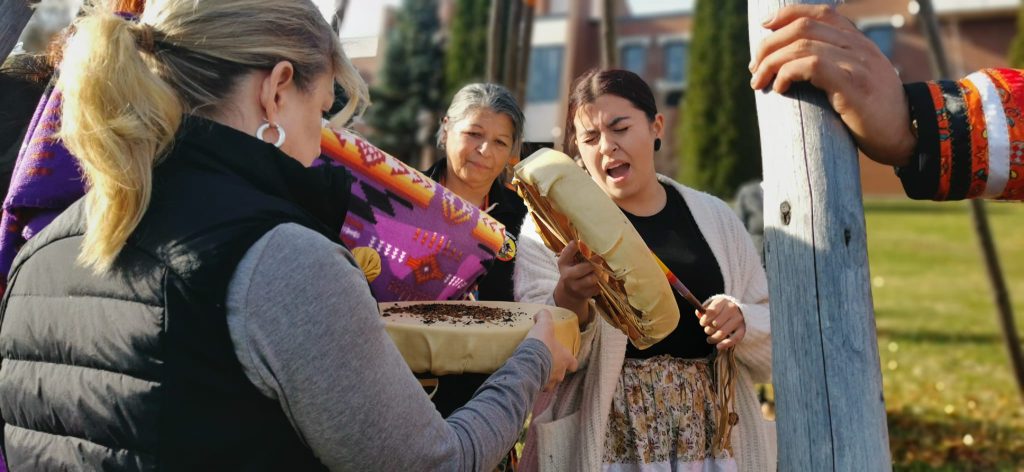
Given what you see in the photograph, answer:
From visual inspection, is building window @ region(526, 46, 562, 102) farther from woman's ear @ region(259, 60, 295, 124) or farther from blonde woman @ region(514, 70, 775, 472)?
woman's ear @ region(259, 60, 295, 124)

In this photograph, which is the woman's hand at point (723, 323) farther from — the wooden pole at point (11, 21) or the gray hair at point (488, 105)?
the wooden pole at point (11, 21)

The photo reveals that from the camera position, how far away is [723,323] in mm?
2604

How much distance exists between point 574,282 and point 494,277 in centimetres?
89

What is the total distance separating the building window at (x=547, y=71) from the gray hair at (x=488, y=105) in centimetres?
3263

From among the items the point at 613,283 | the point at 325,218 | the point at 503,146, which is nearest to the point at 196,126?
the point at 325,218

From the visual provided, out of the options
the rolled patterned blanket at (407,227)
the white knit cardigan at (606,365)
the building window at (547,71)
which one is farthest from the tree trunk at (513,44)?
the building window at (547,71)

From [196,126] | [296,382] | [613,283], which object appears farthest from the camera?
[613,283]

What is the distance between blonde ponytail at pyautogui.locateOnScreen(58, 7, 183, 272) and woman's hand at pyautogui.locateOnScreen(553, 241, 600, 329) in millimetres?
1152

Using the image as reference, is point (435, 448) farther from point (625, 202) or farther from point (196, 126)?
point (625, 202)

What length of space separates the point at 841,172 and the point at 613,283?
2.02 ft

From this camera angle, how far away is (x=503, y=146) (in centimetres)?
385

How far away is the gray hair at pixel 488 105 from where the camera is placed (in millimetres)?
3824

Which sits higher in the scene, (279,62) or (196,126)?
(279,62)

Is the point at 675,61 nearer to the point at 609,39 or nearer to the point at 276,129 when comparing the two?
the point at 609,39
